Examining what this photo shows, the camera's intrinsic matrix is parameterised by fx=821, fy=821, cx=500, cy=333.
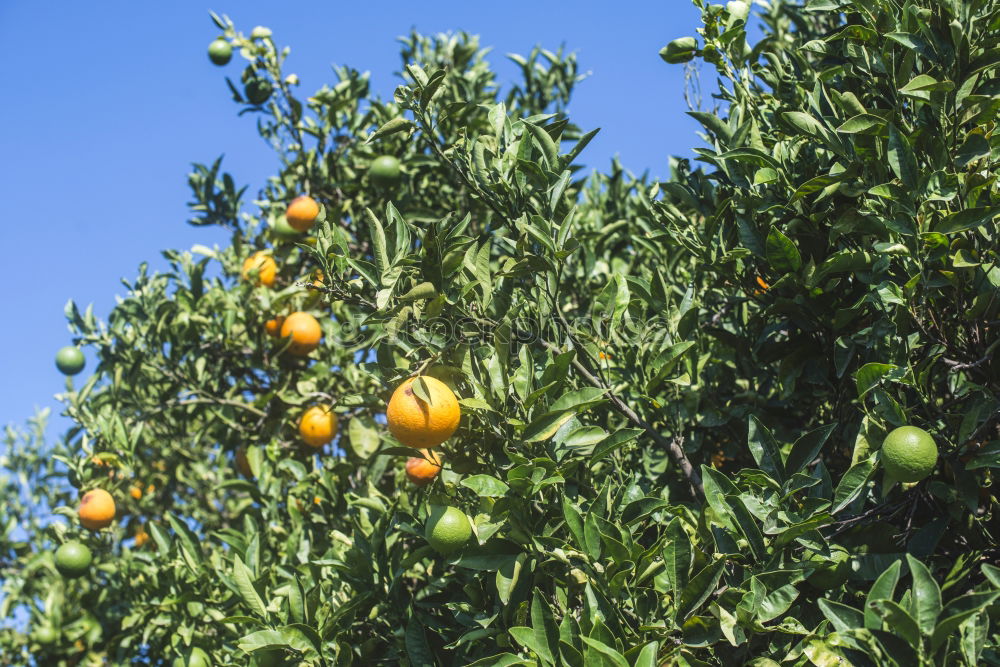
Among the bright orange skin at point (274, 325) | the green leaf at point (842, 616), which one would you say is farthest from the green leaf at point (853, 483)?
the bright orange skin at point (274, 325)

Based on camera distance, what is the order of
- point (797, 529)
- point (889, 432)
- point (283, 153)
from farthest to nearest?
point (283, 153), point (889, 432), point (797, 529)

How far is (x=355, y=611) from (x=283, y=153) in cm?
281

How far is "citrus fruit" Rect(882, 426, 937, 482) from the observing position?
1.86 meters

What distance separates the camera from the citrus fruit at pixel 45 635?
4.29 metres

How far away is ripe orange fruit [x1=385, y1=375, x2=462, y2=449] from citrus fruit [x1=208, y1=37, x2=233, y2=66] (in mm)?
3200

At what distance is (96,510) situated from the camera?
3.65m

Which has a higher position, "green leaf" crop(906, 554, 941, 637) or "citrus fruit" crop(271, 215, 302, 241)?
"citrus fruit" crop(271, 215, 302, 241)

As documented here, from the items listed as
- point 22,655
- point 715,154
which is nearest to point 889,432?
point 715,154

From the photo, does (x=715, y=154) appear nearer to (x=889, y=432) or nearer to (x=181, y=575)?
(x=889, y=432)

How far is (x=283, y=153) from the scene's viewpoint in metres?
4.50

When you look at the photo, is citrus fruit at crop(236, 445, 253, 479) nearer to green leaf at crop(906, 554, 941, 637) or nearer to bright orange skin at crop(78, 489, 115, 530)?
bright orange skin at crop(78, 489, 115, 530)

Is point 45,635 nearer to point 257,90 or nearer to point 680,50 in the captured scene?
point 257,90

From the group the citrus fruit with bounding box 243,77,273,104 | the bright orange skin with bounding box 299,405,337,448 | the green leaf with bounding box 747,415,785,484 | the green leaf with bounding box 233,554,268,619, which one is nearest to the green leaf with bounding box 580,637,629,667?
the green leaf with bounding box 747,415,785,484

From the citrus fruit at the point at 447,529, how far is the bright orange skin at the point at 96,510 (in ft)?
7.32
